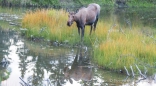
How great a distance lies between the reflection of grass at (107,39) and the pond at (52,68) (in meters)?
0.41

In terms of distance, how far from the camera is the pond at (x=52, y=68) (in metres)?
8.99

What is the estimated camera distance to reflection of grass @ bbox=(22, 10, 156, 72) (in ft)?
34.0

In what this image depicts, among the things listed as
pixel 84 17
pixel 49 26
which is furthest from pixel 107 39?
pixel 49 26

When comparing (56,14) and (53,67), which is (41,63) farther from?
(56,14)

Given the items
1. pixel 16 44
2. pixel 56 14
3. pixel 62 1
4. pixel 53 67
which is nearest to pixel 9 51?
pixel 16 44

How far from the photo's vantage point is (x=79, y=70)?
10.5m

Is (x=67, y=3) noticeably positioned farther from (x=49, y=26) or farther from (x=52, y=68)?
(x=52, y=68)

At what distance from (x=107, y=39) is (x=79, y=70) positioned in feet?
8.40

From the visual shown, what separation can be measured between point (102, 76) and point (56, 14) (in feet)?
25.6

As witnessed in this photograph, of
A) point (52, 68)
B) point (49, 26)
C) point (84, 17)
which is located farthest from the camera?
point (49, 26)

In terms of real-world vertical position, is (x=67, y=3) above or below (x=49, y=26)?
below

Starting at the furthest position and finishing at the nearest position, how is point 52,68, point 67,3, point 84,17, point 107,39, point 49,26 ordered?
point 67,3 → point 49,26 → point 84,17 → point 107,39 → point 52,68

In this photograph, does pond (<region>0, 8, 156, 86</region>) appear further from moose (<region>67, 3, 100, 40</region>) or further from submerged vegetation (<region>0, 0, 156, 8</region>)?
submerged vegetation (<region>0, 0, 156, 8</region>)

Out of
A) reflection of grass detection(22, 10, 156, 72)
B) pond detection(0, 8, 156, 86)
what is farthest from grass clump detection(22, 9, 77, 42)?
pond detection(0, 8, 156, 86)
